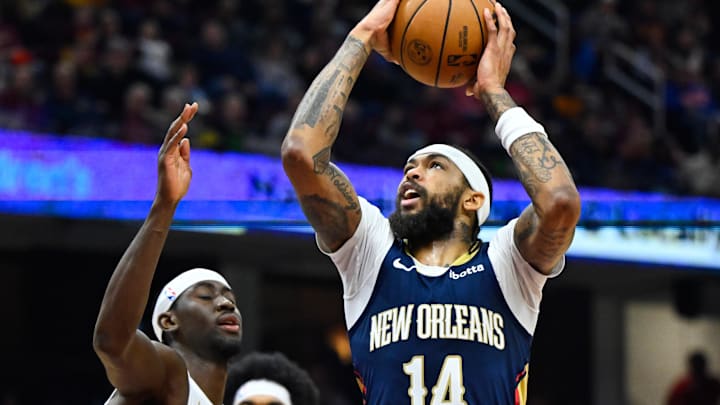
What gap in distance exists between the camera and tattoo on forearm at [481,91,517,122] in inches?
167

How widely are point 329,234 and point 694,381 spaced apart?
7626 mm

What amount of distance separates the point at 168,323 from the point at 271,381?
43.2 inches

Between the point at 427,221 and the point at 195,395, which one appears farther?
the point at 195,395

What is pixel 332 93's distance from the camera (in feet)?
13.8

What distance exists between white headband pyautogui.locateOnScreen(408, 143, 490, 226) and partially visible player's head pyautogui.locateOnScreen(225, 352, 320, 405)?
6.81 feet

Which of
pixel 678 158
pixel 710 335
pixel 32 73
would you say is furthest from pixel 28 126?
pixel 710 335

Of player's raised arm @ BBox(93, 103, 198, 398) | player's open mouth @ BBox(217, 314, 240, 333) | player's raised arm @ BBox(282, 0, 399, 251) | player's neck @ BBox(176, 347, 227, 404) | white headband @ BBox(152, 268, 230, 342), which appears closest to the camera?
player's raised arm @ BBox(282, 0, 399, 251)

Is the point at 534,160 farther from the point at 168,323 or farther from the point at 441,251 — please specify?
the point at 168,323

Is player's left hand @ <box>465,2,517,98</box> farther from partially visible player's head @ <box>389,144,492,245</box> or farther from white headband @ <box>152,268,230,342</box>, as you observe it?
white headband @ <box>152,268,230,342</box>

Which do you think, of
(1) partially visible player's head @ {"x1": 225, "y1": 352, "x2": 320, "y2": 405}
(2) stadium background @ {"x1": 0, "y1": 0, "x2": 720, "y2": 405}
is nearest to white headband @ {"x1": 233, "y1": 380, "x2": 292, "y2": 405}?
(1) partially visible player's head @ {"x1": 225, "y1": 352, "x2": 320, "y2": 405}

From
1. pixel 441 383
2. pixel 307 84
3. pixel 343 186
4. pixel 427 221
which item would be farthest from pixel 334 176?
pixel 307 84

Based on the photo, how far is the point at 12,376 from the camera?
37.4ft

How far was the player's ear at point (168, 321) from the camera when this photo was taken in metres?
5.20

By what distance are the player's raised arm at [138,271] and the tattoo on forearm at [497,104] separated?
39.5 inches
